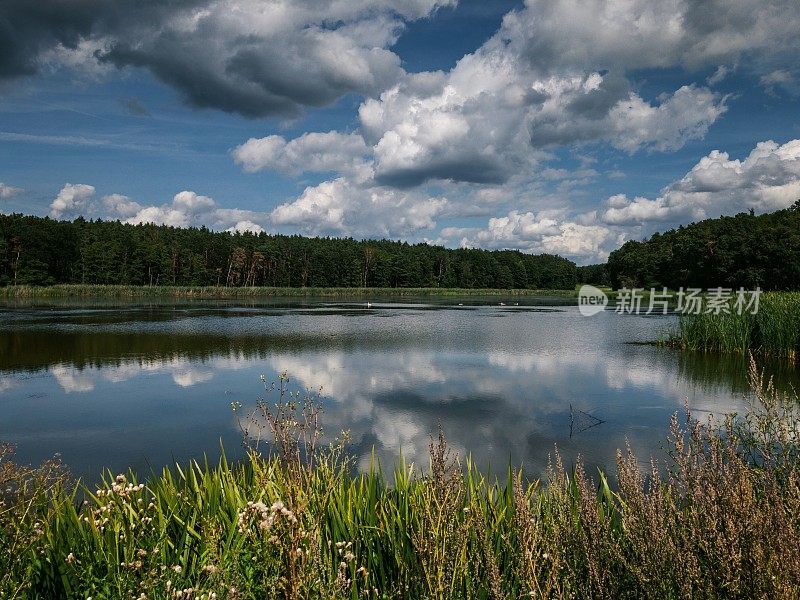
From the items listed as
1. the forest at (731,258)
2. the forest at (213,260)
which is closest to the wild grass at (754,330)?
the forest at (731,258)

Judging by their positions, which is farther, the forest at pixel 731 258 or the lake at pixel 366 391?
the forest at pixel 731 258

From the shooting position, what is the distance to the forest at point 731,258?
2849 inches

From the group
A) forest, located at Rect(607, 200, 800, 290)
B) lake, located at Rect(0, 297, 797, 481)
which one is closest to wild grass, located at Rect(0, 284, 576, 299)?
lake, located at Rect(0, 297, 797, 481)

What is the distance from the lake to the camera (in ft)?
28.2

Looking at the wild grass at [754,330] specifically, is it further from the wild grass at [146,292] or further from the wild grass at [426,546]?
the wild grass at [146,292]

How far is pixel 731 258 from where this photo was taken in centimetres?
7931

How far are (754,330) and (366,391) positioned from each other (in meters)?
16.0

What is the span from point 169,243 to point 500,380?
4097 inches

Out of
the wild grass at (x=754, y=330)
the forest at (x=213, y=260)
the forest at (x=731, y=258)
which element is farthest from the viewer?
the forest at (x=213, y=260)

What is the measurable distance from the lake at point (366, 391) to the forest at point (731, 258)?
60661 millimetres

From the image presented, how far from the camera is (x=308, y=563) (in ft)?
8.80

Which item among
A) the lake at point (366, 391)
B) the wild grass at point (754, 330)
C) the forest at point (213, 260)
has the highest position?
the forest at point (213, 260)

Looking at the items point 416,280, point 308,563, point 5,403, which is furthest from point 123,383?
point 416,280

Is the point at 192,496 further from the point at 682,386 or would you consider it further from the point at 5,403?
the point at 682,386
